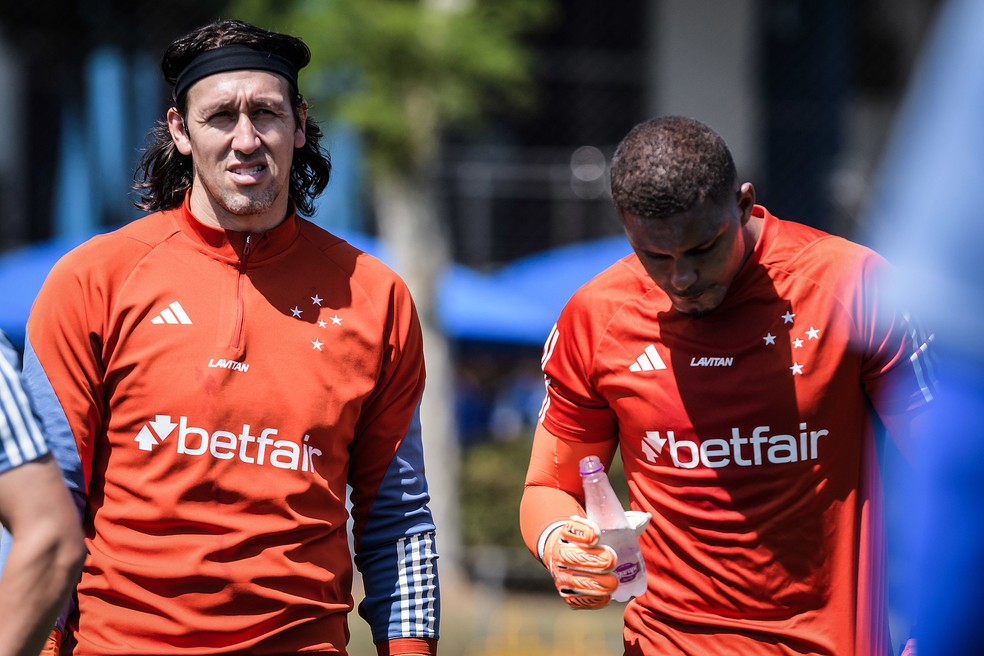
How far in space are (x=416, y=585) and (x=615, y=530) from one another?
22.5 inches

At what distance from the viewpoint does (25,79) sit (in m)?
13.3

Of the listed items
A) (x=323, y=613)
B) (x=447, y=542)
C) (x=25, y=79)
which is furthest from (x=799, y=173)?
(x=25, y=79)

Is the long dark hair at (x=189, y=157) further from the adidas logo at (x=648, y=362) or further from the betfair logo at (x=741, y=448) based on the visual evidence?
the betfair logo at (x=741, y=448)

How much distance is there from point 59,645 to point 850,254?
2031 millimetres

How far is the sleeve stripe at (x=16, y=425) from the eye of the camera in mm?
2088

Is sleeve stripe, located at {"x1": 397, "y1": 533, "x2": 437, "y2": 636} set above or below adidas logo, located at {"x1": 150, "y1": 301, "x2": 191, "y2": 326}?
below

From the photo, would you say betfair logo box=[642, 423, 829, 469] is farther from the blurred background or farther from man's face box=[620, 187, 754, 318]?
the blurred background

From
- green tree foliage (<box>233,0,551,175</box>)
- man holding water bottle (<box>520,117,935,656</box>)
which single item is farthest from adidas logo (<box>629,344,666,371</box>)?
green tree foliage (<box>233,0,551,175</box>)

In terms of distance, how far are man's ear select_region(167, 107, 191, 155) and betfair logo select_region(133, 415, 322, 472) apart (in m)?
0.69

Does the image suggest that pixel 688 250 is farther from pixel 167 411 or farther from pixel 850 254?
pixel 167 411

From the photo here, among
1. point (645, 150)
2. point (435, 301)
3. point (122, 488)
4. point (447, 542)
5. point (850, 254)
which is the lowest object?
point (447, 542)

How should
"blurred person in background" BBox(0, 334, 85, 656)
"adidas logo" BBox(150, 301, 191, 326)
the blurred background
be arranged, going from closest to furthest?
"blurred person in background" BBox(0, 334, 85, 656) < "adidas logo" BBox(150, 301, 191, 326) < the blurred background

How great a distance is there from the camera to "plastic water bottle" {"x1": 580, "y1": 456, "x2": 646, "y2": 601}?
2986mm

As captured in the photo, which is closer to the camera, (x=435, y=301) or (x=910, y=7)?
(x=435, y=301)
